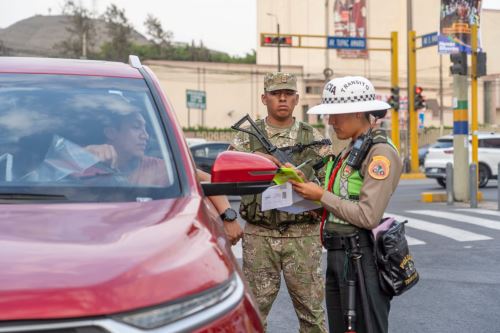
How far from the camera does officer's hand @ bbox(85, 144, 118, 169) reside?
321cm

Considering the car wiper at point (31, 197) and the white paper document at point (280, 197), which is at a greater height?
the car wiper at point (31, 197)

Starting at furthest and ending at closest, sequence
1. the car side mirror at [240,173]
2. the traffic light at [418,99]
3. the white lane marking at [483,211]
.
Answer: the traffic light at [418,99] → the white lane marking at [483,211] → the car side mirror at [240,173]

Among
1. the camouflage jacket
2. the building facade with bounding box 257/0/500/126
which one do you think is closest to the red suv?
the camouflage jacket

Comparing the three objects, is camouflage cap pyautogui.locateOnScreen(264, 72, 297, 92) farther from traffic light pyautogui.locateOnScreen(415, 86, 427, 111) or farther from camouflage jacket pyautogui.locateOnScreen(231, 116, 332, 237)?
traffic light pyautogui.locateOnScreen(415, 86, 427, 111)

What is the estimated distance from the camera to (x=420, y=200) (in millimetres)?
20109

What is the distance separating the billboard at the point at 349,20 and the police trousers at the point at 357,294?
66525 mm

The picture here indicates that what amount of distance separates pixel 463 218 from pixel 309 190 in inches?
463

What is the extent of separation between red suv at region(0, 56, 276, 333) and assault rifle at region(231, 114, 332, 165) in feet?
3.14

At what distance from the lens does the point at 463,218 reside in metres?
15.1

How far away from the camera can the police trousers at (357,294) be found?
3.93m

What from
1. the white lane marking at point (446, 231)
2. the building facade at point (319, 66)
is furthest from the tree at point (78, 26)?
the white lane marking at point (446, 231)

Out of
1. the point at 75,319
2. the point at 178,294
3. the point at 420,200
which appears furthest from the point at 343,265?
the point at 420,200

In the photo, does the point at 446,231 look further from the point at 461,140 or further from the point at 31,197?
the point at 31,197

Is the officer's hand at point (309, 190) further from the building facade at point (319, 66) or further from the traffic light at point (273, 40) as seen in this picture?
the building facade at point (319, 66)
